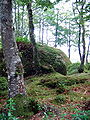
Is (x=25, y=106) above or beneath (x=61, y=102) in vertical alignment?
above

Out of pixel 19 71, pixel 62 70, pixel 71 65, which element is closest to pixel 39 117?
pixel 19 71

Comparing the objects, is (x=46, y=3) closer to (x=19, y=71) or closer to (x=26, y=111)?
(x=19, y=71)

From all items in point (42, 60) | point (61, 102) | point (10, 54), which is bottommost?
point (61, 102)

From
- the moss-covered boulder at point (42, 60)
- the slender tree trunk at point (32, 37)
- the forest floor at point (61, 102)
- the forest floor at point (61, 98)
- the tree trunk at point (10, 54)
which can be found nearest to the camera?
the forest floor at point (61, 102)

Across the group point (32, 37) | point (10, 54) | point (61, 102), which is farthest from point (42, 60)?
point (10, 54)

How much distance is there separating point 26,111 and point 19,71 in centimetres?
120

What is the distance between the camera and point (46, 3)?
5.28m

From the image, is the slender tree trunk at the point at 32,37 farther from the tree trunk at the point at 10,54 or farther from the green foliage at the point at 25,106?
the green foliage at the point at 25,106

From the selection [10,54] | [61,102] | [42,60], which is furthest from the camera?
[42,60]

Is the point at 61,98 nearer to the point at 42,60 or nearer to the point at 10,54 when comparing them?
the point at 10,54

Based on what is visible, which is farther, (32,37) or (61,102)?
(32,37)

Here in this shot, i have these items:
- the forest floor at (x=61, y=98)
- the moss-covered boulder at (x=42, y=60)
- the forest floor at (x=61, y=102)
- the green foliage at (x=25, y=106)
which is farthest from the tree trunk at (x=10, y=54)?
the moss-covered boulder at (x=42, y=60)

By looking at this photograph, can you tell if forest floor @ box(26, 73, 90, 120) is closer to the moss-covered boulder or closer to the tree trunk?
the moss-covered boulder

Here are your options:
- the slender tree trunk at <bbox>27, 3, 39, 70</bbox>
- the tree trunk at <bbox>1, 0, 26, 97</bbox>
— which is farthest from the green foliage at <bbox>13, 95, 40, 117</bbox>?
the slender tree trunk at <bbox>27, 3, 39, 70</bbox>
